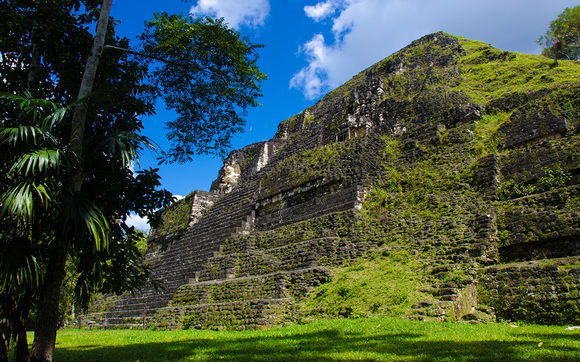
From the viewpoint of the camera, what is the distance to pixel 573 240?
7.44m

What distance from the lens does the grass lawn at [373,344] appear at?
15.3ft

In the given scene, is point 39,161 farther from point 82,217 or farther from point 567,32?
point 567,32

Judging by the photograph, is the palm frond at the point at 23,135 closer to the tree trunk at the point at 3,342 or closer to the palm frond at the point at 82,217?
the palm frond at the point at 82,217

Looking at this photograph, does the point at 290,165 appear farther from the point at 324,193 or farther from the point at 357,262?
the point at 357,262

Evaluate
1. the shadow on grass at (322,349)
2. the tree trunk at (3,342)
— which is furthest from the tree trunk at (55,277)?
the shadow on grass at (322,349)

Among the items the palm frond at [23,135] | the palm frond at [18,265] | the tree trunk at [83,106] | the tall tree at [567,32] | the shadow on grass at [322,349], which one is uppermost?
the tall tree at [567,32]

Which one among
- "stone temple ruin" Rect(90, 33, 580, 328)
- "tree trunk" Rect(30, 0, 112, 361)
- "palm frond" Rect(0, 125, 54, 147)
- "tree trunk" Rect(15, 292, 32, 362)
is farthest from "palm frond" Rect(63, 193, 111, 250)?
"stone temple ruin" Rect(90, 33, 580, 328)

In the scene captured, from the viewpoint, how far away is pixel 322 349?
551 centimetres

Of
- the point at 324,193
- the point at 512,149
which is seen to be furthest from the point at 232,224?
the point at 512,149

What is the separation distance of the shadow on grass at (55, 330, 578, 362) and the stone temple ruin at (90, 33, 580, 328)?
1.77 m

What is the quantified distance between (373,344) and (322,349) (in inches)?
27.5

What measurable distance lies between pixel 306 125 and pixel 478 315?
14.8m

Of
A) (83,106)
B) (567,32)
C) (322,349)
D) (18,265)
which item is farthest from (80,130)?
(567,32)

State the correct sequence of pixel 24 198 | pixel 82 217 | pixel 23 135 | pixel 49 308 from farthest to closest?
pixel 49 308, pixel 23 135, pixel 82 217, pixel 24 198
